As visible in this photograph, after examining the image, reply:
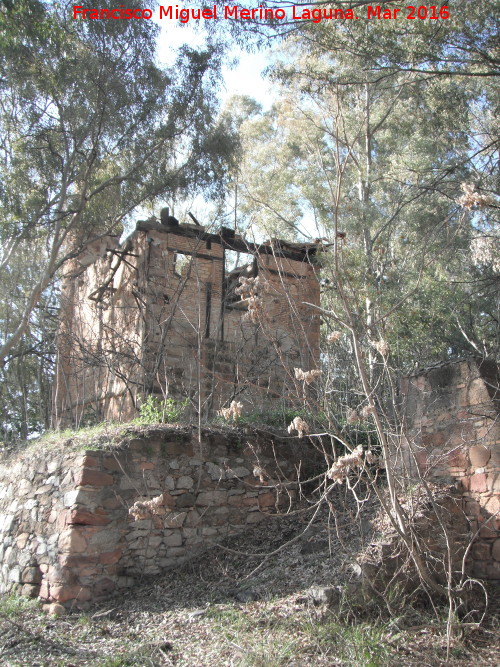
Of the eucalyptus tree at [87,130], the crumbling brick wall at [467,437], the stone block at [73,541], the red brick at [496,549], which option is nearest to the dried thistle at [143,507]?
the stone block at [73,541]

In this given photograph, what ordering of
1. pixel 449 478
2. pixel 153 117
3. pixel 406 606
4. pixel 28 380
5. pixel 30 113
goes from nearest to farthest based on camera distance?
pixel 406 606, pixel 449 478, pixel 30 113, pixel 153 117, pixel 28 380

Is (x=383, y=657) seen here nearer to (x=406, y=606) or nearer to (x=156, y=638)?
(x=406, y=606)

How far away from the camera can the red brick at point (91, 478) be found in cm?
601

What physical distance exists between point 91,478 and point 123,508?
0.45 metres

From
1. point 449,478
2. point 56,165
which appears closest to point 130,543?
point 449,478

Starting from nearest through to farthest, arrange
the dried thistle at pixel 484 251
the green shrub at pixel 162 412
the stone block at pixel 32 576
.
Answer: the stone block at pixel 32 576
the green shrub at pixel 162 412
the dried thistle at pixel 484 251

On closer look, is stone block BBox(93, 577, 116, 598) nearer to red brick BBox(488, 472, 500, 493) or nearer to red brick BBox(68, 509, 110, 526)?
red brick BBox(68, 509, 110, 526)

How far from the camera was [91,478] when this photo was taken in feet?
19.8

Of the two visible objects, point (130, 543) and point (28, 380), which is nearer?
point (130, 543)

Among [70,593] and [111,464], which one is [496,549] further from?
[70,593]

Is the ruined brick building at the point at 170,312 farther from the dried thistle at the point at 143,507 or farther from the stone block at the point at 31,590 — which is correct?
the dried thistle at the point at 143,507

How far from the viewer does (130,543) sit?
604 centimetres

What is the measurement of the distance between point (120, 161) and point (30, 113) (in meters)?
1.86

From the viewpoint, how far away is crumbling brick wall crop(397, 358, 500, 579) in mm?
5480
